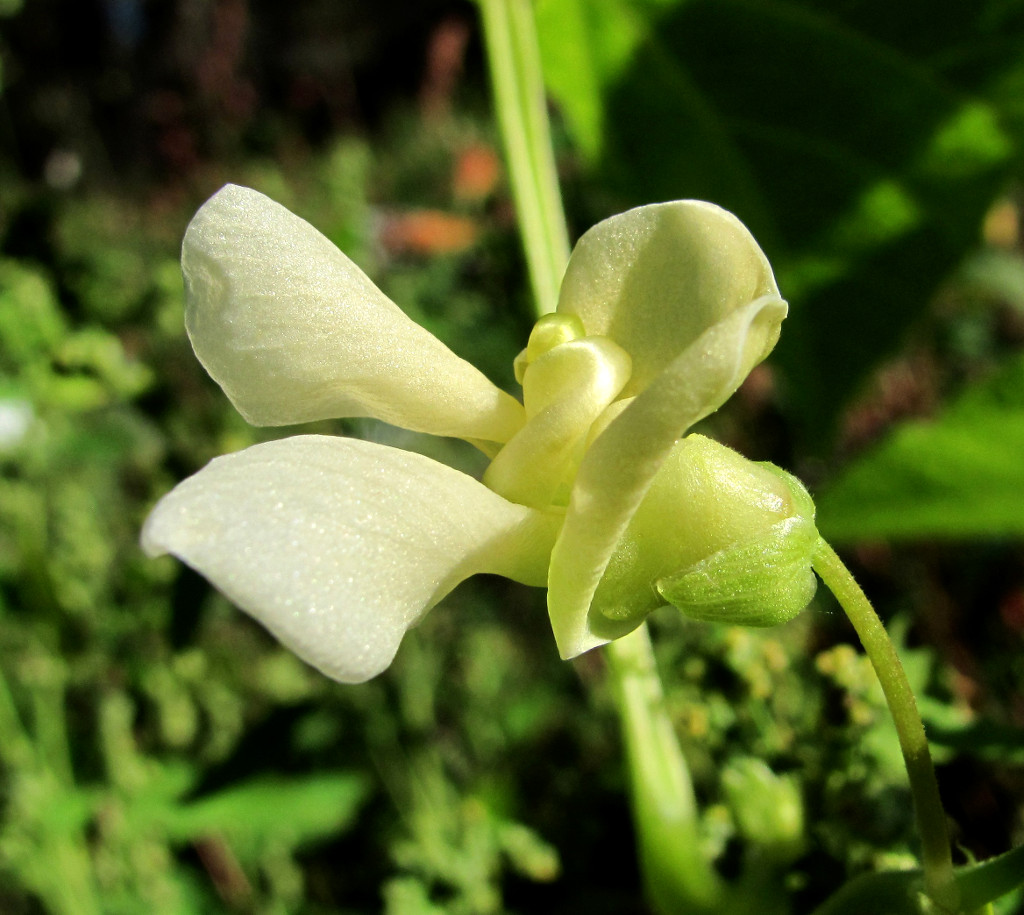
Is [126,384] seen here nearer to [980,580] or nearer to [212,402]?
[212,402]

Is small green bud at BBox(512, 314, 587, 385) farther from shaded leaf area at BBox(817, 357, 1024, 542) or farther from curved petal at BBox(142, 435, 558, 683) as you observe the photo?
shaded leaf area at BBox(817, 357, 1024, 542)

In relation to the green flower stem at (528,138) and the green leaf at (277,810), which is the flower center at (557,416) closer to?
the green flower stem at (528,138)

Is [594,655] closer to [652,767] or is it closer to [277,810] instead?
[277,810]

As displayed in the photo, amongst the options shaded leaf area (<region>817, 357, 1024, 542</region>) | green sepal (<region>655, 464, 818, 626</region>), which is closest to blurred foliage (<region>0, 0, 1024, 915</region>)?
shaded leaf area (<region>817, 357, 1024, 542</region>)

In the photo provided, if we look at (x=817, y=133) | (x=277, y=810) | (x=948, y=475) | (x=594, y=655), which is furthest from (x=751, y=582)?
(x=594, y=655)

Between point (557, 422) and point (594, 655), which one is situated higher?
point (557, 422)

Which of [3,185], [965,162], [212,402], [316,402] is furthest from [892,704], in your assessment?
[3,185]
